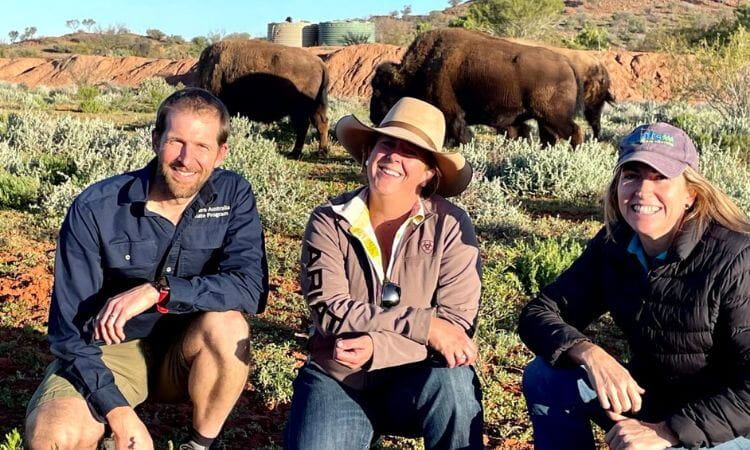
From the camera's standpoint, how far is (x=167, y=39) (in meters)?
59.7

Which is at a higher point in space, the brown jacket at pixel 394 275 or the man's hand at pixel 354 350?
the brown jacket at pixel 394 275

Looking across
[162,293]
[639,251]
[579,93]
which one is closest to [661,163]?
[639,251]

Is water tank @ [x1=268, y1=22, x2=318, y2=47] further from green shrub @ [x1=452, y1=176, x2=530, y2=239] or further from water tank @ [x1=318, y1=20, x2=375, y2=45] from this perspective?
green shrub @ [x1=452, y1=176, x2=530, y2=239]

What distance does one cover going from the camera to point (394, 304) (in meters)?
2.99

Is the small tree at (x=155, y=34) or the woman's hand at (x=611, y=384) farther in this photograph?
the small tree at (x=155, y=34)

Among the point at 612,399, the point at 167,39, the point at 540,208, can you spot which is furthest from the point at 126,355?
the point at 167,39

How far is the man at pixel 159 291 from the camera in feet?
9.32

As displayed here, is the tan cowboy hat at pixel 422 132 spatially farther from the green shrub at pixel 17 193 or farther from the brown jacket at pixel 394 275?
the green shrub at pixel 17 193

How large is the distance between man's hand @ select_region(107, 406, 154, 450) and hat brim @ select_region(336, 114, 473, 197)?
1390mm

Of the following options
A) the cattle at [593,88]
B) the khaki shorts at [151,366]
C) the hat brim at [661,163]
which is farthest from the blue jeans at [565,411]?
the cattle at [593,88]

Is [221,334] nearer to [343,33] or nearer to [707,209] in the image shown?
[707,209]

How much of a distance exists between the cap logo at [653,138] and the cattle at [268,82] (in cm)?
993

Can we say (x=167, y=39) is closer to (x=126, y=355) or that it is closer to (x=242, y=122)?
(x=242, y=122)

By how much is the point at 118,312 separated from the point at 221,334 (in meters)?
0.39
